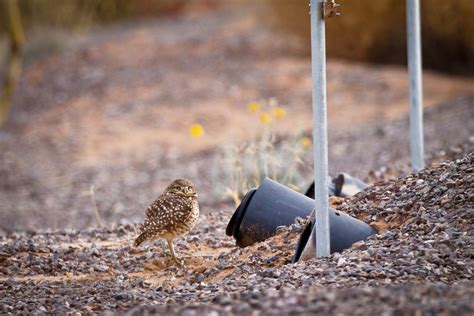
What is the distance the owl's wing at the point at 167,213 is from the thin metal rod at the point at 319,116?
3.92 ft

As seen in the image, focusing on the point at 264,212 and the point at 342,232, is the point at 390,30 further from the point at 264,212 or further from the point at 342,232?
the point at 342,232

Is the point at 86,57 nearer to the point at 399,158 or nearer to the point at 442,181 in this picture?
the point at 399,158

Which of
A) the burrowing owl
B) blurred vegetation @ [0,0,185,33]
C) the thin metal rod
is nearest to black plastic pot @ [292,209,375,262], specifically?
the thin metal rod

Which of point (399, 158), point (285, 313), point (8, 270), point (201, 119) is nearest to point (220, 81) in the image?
point (201, 119)

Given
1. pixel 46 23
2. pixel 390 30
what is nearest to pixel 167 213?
pixel 390 30

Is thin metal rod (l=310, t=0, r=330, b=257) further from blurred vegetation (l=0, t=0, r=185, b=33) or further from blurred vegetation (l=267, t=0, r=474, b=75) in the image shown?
blurred vegetation (l=0, t=0, r=185, b=33)

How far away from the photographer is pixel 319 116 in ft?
16.2

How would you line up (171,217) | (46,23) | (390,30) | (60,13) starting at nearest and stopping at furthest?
(171,217) → (390,30) → (60,13) → (46,23)

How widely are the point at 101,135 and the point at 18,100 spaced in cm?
458

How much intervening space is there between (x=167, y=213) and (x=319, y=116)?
1452mm

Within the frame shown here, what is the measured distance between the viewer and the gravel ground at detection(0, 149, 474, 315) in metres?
4.03

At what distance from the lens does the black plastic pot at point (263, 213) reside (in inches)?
231

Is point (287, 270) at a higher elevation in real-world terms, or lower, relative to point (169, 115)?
higher

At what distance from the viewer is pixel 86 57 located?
20609 millimetres
